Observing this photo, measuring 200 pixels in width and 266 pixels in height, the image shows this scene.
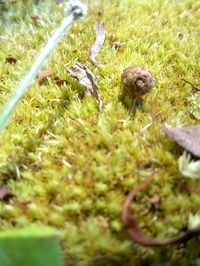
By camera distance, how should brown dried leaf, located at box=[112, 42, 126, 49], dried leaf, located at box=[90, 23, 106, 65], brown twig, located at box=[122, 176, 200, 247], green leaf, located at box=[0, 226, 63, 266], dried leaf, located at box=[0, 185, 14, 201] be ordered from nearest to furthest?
green leaf, located at box=[0, 226, 63, 266] → brown twig, located at box=[122, 176, 200, 247] → dried leaf, located at box=[0, 185, 14, 201] → dried leaf, located at box=[90, 23, 106, 65] → brown dried leaf, located at box=[112, 42, 126, 49]

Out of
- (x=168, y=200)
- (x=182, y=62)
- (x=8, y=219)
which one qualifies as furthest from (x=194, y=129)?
(x=8, y=219)

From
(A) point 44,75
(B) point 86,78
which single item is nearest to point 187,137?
(B) point 86,78

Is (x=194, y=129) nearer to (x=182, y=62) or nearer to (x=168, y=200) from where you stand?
(x=168, y=200)

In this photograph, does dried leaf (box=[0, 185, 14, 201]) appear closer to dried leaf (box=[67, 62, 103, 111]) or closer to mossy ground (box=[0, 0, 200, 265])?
mossy ground (box=[0, 0, 200, 265])

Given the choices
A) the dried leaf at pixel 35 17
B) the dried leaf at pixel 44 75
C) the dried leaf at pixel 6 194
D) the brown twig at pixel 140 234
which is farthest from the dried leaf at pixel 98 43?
the brown twig at pixel 140 234

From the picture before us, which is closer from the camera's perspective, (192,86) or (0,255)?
(0,255)

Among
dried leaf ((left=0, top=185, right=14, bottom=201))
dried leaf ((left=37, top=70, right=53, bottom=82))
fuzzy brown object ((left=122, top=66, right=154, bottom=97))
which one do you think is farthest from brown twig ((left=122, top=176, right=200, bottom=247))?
dried leaf ((left=37, top=70, right=53, bottom=82))
